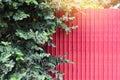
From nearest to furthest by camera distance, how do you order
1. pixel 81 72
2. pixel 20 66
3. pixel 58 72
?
1. pixel 20 66
2. pixel 58 72
3. pixel 81 72

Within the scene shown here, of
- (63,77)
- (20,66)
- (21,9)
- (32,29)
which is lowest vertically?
(63,77)

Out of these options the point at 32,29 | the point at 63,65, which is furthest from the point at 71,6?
the point at 63,65

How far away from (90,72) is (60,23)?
1.10m

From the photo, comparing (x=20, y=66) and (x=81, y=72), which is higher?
(x=20, y=66)

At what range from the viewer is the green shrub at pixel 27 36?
4250mm

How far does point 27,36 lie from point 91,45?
4.28 feet

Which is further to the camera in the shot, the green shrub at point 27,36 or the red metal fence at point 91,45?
the red metal fence at point 91,45

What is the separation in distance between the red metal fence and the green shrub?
0.37m

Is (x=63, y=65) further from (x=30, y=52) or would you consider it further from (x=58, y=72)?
(x=30, y=52)

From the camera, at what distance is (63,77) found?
16.6ft

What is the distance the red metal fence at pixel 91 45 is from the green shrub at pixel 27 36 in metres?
0.37

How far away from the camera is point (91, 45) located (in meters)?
5.07

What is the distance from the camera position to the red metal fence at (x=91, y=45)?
16.5ft

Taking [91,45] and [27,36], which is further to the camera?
[91,45]
